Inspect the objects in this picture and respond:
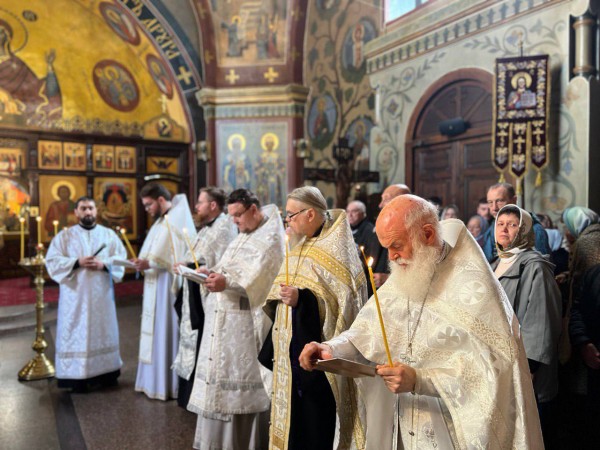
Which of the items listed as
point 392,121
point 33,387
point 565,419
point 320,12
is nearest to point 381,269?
point 565,419

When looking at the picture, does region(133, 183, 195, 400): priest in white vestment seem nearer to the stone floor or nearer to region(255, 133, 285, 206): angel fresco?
the stone floor

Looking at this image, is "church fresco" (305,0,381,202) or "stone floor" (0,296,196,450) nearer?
"stone floor" (0,296,196,450)

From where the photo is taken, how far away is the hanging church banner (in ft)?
19.5

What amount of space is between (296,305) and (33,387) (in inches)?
152

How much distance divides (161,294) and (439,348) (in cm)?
360

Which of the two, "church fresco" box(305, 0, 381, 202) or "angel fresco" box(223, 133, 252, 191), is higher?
"church fresco" box(305, 0, 381, 202)

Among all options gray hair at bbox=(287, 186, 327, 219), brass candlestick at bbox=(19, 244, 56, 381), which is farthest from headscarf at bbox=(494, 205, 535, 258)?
brass candlestick at bbox=(19, 244, 56, 381)

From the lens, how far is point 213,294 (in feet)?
12.3

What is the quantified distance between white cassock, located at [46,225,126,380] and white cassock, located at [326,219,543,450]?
12.6 ft

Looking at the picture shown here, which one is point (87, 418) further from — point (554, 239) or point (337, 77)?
point (337, 77)

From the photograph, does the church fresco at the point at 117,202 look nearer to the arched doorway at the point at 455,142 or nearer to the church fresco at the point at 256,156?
the church fresco at the point at 256,156

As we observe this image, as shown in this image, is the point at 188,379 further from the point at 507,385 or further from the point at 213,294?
the point at 507,385

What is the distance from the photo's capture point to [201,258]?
424cm

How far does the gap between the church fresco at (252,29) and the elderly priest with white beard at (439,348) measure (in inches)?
362
